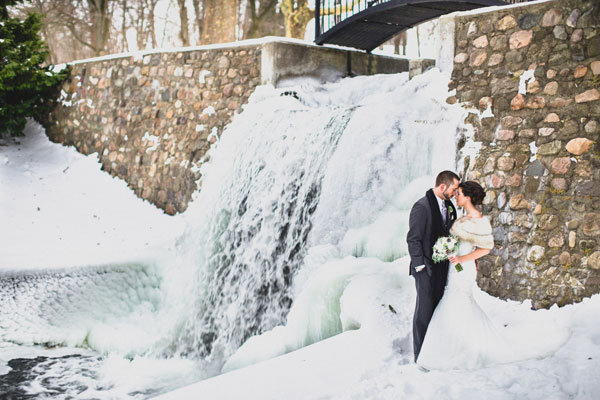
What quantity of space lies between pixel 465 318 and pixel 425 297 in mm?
305

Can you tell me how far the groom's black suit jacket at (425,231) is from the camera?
4121 mm

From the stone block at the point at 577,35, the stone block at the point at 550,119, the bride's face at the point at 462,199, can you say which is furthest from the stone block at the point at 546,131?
the bride's face at the point at 462,199

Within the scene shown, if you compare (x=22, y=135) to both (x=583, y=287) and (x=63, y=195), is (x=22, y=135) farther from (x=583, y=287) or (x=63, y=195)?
(x=583, y=287)

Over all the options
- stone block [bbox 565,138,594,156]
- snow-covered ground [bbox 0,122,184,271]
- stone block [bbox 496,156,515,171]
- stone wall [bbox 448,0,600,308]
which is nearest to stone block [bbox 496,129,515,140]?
stone wall [bbox 448,0,600,308]

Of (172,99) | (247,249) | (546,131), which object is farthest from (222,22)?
(546,131)

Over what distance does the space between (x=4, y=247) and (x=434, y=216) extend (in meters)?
6.62

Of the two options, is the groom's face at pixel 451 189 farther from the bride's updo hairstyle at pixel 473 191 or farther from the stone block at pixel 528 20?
the stone block at pixel 528 20

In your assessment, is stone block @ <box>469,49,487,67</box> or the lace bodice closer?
the lace bodice

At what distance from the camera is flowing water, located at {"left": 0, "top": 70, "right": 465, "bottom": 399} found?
6066mm

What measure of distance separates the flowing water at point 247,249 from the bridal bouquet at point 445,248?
1.57 meters

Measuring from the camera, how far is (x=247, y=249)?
6965mm

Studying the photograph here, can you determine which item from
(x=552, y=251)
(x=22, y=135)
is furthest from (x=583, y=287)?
(x=22, y=135)

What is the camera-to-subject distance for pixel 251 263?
6.81 meters

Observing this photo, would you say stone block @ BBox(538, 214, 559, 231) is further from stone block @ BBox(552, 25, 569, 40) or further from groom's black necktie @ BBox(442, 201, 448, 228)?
stone block @ BBox(552, 25, 569, 40)
